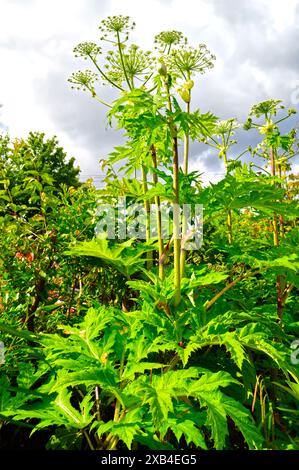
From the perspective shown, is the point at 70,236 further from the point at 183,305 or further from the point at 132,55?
the point at 132,55

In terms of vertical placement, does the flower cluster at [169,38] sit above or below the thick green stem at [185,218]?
above

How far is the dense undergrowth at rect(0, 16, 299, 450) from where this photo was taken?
1.84 metres

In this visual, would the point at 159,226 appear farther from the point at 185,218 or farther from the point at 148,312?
the point at 148,312

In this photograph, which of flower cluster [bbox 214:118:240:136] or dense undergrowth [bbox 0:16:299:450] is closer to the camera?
Result: dense undergrowth [bbox 0:16:299:450]

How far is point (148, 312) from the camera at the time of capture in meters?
2.23

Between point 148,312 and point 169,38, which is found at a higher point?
point 169,38

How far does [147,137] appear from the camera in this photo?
2248 mm

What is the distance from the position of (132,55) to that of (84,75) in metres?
0.62

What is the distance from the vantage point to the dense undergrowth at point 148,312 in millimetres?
1842

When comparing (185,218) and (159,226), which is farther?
(159,226)

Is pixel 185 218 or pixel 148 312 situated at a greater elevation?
pixel 185 218

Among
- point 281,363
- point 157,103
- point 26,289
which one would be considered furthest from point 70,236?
point 281,363

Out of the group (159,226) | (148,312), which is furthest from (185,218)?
(148,312)

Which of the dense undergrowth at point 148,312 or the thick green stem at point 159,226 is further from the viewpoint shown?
the thick green stem at point 159,226
